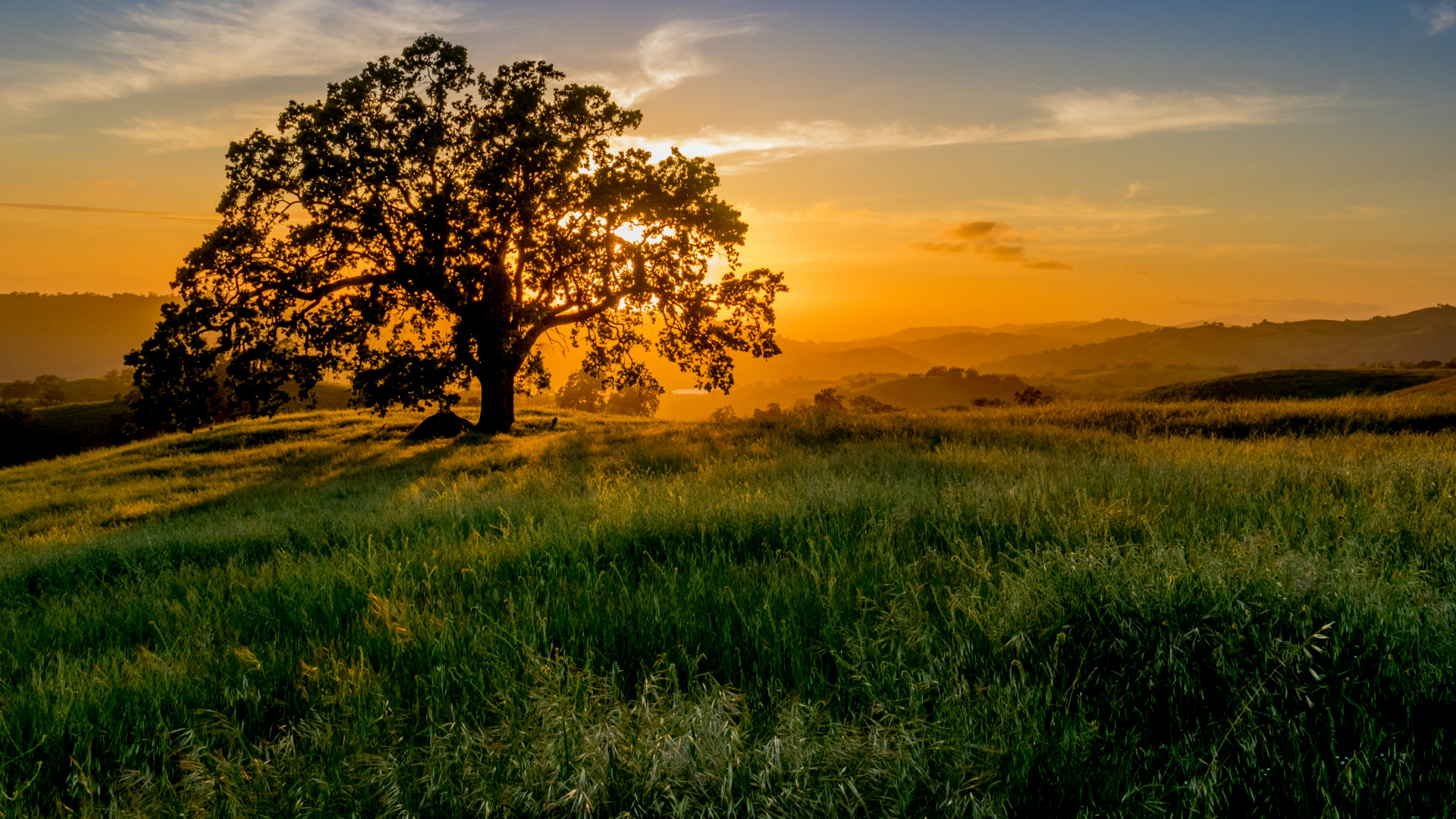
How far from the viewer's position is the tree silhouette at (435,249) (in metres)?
21.4

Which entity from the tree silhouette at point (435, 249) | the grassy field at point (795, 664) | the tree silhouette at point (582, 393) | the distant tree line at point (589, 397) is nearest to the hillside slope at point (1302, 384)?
the tree silhouette at point (435, 249)

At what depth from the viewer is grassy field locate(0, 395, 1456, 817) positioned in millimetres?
2332

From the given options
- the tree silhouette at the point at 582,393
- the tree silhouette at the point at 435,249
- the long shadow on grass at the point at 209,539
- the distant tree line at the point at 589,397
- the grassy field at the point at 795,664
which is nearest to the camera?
the grassy field at the point at 795,664

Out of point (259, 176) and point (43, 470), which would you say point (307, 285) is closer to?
point (259, 176)

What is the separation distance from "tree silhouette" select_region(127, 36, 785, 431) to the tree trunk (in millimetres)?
456

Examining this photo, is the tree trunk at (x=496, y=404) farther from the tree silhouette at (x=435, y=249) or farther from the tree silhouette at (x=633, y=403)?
the tree silhouette at (x=633, y=403)

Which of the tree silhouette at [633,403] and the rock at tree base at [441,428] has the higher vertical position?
the rock at tree base at [441,428]

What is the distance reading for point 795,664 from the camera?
3.22 metres

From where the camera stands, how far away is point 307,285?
22.4 meters

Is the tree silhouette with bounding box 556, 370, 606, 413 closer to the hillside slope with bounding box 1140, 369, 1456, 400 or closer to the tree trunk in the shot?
the hillside slope with bounding box 1140, 369, 1456, 400

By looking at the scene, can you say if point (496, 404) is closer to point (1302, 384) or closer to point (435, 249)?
point (435, 249)

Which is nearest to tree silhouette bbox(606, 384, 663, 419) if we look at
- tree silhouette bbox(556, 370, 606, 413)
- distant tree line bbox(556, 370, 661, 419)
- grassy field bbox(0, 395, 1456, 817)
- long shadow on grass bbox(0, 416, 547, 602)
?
distant tree line bbox(556, 370, 661, 419)

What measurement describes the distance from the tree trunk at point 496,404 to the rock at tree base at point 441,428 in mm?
625

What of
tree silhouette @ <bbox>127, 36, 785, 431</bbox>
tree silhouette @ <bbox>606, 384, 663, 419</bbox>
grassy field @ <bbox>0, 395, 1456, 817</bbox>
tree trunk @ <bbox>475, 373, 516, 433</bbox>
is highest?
tree silhouette @ <bbox>127, 36, 785, 431</bbox>
